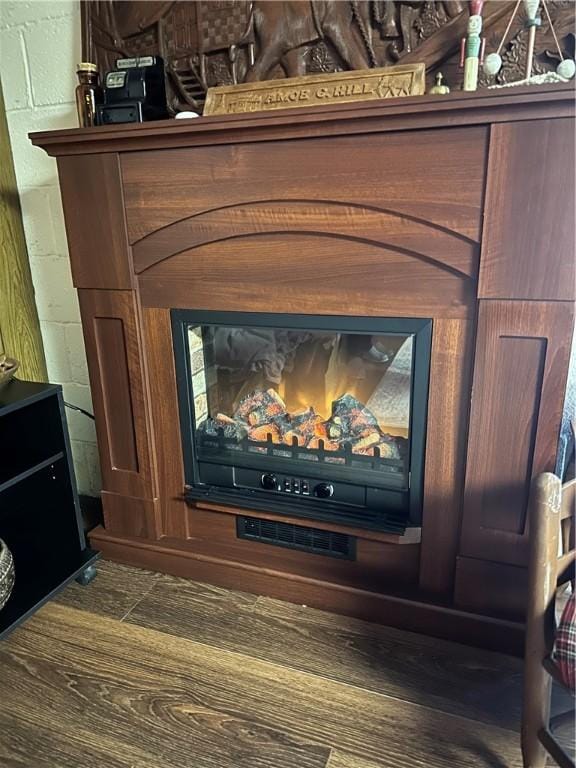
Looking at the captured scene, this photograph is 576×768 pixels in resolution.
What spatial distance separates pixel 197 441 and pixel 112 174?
27.7 inches

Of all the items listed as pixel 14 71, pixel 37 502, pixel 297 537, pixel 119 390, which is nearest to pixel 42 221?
pixel 14 71

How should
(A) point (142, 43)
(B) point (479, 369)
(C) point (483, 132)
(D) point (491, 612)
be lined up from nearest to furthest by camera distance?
1. (C) point (483, 132)
2. (B) point (479, 369)
3. (D) point (491, 612)
4. (A) point (142, 43)

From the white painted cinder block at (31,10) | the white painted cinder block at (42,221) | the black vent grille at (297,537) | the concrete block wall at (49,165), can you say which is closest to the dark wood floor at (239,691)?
the black vent grille at (297,537)

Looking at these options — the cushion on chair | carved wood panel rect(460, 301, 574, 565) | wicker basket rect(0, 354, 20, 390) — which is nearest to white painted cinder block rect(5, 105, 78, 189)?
wicker basket rect(0, 354, 20, 390)

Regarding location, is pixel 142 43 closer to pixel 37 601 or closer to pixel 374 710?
pixel 37 601

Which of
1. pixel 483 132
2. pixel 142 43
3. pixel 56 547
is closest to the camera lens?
pixel 483 132

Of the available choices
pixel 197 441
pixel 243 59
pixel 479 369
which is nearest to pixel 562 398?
pixel 479 369

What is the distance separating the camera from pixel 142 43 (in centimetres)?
146

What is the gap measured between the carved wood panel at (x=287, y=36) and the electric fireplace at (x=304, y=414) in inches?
23.5

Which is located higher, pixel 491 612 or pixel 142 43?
pixel 142 43

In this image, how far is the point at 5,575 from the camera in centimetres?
133

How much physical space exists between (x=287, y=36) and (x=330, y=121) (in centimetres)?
38

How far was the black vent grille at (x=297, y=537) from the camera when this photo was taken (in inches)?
56.4

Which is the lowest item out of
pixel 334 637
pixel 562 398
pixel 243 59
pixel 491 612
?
pixel 334 637
